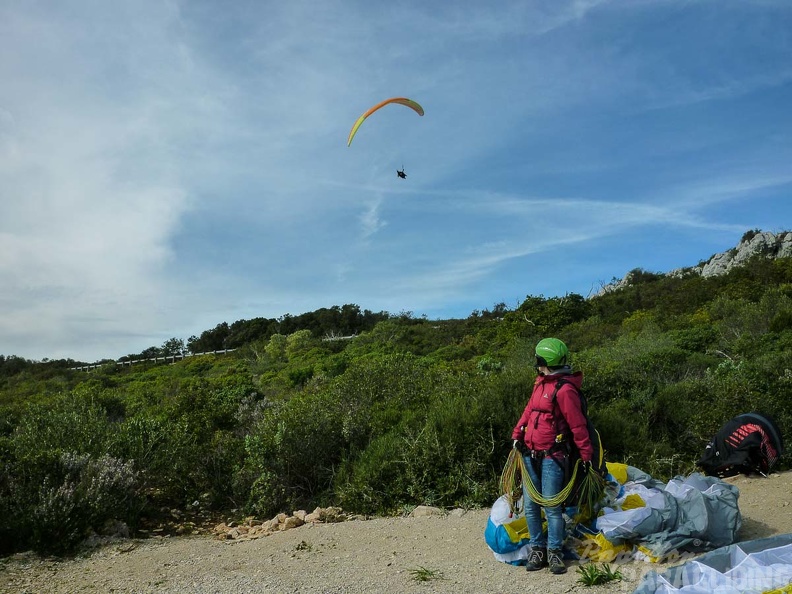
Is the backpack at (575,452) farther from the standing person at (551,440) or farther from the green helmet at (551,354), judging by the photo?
the green helmet at (551,354)

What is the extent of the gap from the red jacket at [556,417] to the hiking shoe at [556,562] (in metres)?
0.73

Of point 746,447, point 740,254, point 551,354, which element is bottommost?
point 746,447

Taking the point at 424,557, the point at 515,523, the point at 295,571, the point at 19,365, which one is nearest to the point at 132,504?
the point at 295,571

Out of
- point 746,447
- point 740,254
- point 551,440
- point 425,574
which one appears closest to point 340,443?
point 425,574

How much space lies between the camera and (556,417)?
15.8 feet

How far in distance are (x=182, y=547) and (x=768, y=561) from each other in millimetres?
5157

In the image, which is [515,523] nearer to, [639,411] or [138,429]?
[639,411]

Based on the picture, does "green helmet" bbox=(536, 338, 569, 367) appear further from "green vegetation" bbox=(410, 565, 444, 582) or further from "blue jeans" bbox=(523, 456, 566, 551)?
"green vegetation" bbox=(410, 565, 444, 582)

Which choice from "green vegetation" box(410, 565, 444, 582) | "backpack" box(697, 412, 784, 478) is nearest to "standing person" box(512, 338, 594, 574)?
"green vegetation" box(410, 565, 444, 582)

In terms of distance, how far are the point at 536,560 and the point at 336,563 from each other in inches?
66.9

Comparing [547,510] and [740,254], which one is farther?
[740,254]

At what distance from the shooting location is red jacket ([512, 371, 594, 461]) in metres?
4.72

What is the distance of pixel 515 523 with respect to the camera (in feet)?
16.8

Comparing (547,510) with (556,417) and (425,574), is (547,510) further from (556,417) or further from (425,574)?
(425,574)
